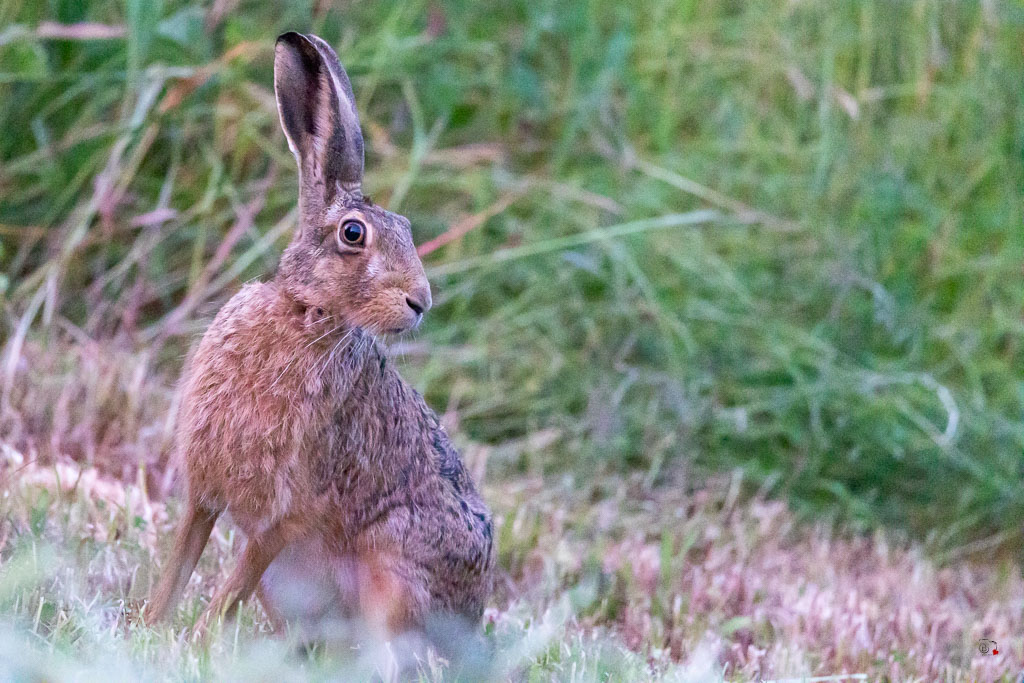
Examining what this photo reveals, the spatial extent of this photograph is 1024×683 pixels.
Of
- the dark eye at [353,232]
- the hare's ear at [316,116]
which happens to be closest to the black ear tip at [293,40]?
the hare's ear at [316,116]

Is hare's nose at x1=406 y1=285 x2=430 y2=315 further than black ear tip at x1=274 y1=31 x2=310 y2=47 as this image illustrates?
No

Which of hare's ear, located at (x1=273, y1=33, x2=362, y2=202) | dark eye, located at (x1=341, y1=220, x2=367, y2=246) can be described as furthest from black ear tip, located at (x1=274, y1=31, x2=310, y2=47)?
dark eye, located at (x1=341, y1=220, x2=367, y2=246)

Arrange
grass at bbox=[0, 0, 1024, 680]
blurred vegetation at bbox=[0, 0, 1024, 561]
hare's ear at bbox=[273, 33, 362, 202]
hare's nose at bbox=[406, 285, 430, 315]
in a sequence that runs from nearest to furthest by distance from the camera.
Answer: hare's nose at bbox=[406, 285, 430, 315], hare's ear at bbox=[273, 33, 362, 202], grass at bbox=[0, 0, 1024, 680], blurred vegetation at bbox=[0, 0, 1024, 561]

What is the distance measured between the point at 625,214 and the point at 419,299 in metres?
3.31

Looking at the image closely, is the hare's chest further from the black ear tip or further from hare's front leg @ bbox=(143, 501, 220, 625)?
the black ear tip

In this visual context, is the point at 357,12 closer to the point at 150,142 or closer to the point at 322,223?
the point at 150,142

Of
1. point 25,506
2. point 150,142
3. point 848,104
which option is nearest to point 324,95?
point 25,506

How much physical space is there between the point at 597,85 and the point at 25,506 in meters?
3.99

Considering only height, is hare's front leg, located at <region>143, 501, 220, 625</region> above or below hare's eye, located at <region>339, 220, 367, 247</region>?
below

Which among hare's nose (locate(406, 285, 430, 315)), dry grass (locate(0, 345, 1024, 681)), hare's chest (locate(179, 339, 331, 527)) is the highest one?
hare's nose (locate(406, 285, 430, 315))

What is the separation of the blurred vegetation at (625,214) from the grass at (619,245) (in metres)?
0.02

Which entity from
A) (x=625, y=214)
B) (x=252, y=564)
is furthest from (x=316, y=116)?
(x=625, y=214)

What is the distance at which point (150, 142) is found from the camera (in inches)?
209

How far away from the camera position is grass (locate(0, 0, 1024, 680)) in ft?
15.4
